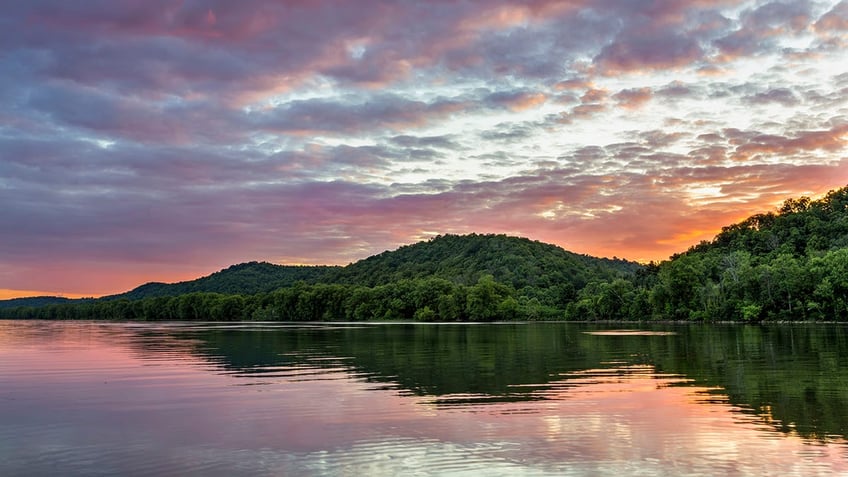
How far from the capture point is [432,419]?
1850 cm

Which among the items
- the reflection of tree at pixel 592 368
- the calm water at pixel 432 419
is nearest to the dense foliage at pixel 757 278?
the reflection of tree at pixel 592 368

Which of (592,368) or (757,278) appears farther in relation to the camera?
(757,278)

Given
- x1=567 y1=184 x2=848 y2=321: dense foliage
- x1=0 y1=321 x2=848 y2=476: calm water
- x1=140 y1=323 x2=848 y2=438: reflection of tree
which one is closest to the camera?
x1=0 y1=321 x2=848 y2=476: calm water

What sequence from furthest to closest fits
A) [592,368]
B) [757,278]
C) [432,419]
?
[757,278] < [592,368] < [432,419]

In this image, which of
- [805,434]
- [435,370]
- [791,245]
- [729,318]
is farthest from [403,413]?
[791,245]

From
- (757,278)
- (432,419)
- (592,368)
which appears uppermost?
(757,278)

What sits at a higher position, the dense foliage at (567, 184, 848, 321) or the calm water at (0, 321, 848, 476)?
the dense foliage at (567, 184, 848, 321)

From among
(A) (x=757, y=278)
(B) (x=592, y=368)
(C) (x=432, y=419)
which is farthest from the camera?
(A) (x=757, y=278)

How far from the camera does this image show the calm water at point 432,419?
538 inches

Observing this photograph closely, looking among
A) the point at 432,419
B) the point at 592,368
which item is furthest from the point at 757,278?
the point at 432,419

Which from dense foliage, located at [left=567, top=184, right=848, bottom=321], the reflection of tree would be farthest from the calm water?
dense foliage, located at [left=567, top=184, right=848, bottom=321]

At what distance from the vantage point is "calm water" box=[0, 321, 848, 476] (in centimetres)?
1366

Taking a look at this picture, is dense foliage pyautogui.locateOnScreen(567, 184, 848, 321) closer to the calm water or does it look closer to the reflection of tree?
the reflection of tree

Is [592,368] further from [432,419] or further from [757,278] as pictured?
[757,278]
